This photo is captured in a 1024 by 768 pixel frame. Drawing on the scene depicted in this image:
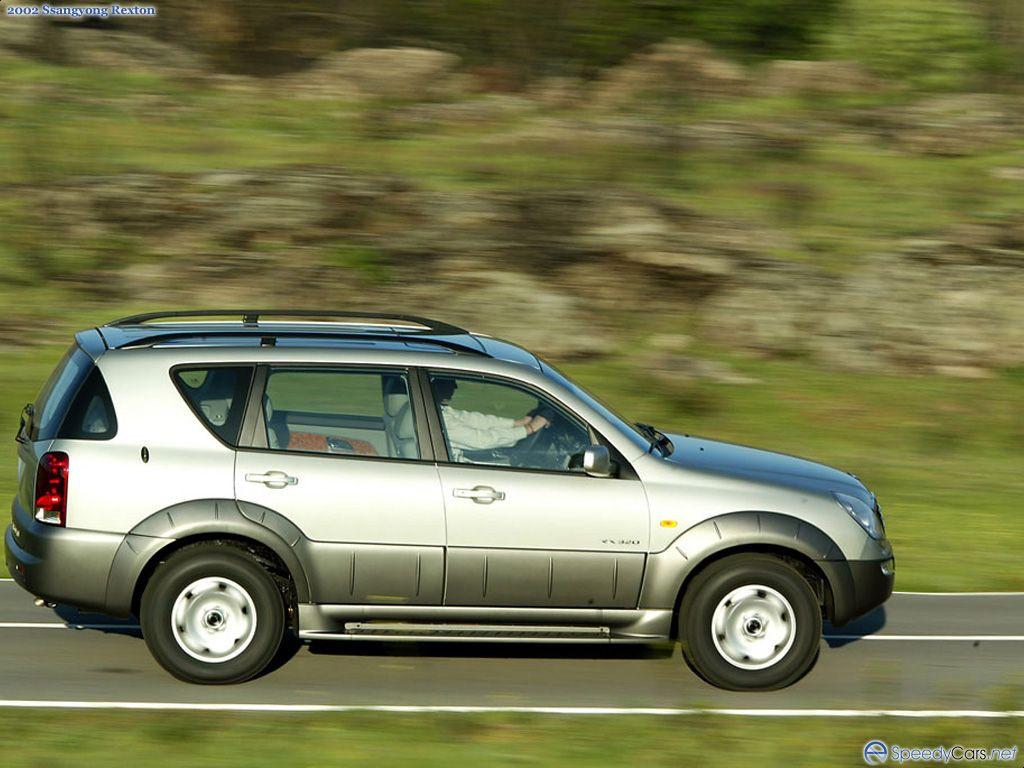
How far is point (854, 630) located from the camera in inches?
349

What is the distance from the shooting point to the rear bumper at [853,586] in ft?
24.1

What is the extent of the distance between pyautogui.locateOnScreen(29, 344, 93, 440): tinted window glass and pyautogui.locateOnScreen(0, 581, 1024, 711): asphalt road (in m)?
1.31

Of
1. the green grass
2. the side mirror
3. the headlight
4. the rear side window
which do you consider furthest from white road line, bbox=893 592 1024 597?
the rear side window

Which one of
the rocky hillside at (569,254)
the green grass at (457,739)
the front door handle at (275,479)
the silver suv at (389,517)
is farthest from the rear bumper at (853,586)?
the rocky hillside at (569,254)

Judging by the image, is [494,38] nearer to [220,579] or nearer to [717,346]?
[717,346]

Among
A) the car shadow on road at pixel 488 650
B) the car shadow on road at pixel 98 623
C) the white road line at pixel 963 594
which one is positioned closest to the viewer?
the car shadow on road at pixel 488 650

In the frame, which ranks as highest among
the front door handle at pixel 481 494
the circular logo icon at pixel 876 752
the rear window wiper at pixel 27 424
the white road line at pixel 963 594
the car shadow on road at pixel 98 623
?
the rear window wiper at pixel 27 424

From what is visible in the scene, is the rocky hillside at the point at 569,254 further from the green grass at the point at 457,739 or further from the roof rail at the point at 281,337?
the green grass at the point at 457,739

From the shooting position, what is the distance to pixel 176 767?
603 cm

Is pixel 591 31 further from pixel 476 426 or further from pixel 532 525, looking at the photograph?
pixel 532 525

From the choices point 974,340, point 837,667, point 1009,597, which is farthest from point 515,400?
point 974,340

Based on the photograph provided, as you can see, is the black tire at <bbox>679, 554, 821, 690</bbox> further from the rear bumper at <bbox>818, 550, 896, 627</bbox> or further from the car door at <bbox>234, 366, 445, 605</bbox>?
the car door at <bbox>234, 366, 445, 605</bbox>

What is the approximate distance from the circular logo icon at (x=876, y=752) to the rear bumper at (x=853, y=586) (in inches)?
39.5

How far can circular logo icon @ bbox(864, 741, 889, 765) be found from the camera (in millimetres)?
→ 6285
